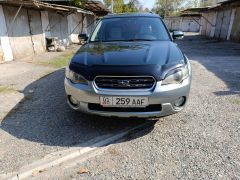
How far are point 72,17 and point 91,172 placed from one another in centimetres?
1659

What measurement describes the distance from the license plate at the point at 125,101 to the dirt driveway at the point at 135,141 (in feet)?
1.85

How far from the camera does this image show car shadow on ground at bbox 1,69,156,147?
3.33 m

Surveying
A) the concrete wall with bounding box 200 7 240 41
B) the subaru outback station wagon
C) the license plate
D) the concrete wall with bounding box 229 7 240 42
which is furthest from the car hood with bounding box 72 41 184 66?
the concrete wall with bounding box 200 7 240 41

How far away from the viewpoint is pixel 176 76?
10.1 feet

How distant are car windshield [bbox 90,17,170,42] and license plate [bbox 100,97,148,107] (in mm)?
1707

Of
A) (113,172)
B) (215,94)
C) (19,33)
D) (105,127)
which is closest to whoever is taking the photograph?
(113,172)

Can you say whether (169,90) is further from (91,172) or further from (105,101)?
(91,172)

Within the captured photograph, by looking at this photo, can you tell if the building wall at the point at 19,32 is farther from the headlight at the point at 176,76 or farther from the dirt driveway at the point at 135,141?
the headlight at the point at 176,76

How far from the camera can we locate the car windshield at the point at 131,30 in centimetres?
439

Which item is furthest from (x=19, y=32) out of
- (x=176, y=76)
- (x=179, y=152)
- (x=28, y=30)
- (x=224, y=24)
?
(x=224, y=24)

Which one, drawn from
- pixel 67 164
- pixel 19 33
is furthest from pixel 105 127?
pixel 19 33

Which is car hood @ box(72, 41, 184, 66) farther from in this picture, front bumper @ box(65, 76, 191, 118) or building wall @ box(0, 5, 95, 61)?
building wall @ box(0, 5, 95, 61)

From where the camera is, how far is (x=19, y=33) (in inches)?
415

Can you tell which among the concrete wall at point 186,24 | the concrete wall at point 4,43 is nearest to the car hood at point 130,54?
the concrete wall at point 4,43
